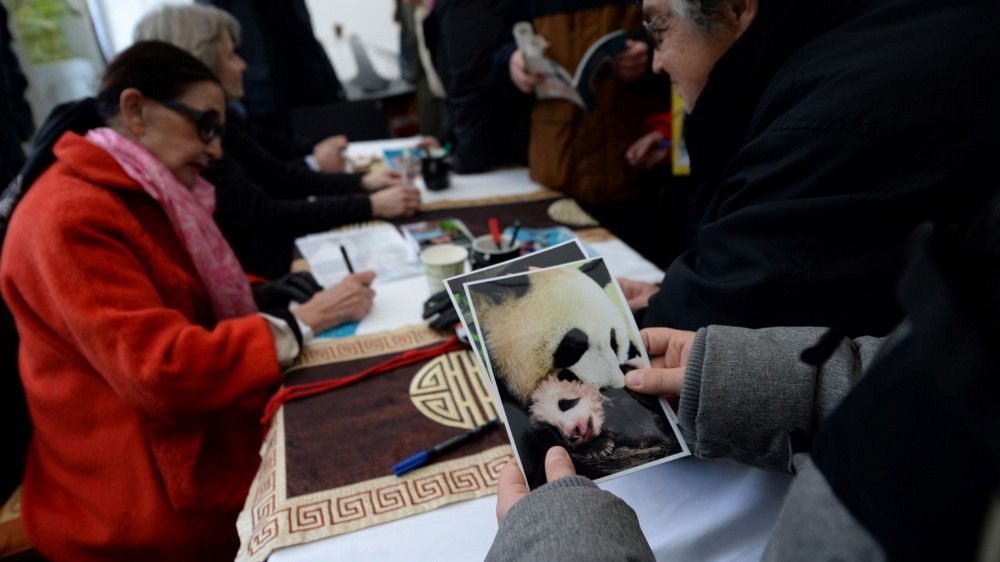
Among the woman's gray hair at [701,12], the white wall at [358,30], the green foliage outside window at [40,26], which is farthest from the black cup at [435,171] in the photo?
the white wall at [358,30]

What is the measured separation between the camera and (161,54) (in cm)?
134

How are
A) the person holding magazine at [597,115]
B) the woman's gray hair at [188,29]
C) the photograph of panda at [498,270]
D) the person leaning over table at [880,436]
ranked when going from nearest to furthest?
the person leaning over table at [880,436] → the photograph of panda at [498,270] → the person holding magazine at [597,115] → the woman's gray hair at [188,29]

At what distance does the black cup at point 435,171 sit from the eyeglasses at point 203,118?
0.90 meters

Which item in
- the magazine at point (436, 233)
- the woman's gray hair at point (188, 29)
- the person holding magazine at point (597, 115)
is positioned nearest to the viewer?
the magazine at point (436, 233)

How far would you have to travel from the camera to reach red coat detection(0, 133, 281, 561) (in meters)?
1.00

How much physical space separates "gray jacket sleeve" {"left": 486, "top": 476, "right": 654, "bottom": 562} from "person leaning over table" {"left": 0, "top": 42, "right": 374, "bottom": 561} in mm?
699

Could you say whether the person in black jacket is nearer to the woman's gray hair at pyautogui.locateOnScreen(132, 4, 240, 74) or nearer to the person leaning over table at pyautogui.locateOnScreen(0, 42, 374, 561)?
the woman's gray hair at pyautogui.locateOnScreen(132, 4, 240, 74)

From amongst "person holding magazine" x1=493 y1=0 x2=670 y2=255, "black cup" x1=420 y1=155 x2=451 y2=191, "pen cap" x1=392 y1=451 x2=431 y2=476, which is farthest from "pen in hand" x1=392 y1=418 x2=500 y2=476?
"black cup" x1=420 y1=155 x2=451 y2=191

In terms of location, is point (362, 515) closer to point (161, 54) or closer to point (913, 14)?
point (913, 14)

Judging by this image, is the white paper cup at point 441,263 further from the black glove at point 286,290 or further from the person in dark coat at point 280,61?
the person in dark coat at point 280,61

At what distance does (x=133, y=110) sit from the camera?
1290 mm

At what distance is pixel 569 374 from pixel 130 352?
0.81 meters

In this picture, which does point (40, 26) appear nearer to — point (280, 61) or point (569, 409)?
point (280, 61)

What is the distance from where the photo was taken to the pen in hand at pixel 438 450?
822mm
